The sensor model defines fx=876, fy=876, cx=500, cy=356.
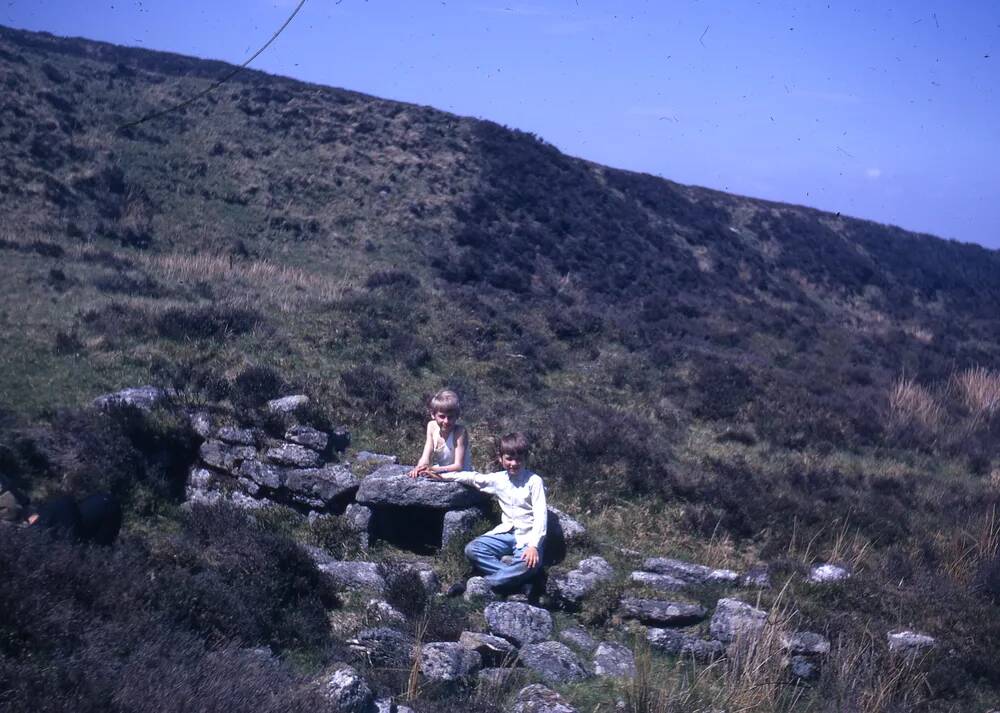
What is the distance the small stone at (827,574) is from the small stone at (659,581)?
1.23m

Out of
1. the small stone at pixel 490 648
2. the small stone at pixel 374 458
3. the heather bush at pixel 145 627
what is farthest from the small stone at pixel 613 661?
the small stone at pixel 374 458

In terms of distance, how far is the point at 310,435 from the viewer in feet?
30.9

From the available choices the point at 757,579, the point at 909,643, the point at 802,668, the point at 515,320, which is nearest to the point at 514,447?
the point at 757,579

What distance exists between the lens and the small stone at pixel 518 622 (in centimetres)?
635

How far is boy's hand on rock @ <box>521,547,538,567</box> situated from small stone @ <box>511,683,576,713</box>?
72.6 inches

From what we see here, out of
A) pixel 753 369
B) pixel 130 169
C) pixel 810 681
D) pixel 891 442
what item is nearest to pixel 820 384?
pixel 753 369

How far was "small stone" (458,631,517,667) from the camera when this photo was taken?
5.78 metres

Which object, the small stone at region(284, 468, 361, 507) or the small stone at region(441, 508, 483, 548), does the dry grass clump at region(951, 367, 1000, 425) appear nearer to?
the small stone at region(441, 508, 483, 548)

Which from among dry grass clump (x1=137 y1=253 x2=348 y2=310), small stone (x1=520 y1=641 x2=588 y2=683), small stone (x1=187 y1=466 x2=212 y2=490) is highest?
dry grass clump (x1=137 y1=253 x2=348 y2=310)

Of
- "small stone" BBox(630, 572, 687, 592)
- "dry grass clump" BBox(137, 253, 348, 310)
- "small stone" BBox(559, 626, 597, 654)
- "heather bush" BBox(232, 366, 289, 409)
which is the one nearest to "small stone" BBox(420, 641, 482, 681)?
"small stone" BBox(559, 626, 597, 654)

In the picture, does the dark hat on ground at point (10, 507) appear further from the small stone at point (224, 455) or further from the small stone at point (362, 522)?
the small stone at point (362, 522)

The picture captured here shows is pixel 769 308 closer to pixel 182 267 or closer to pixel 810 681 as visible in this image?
pixel 182 267

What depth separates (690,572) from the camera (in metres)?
7.95

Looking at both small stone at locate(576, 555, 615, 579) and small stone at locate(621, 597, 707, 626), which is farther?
small stone at locate(576, 555, 615, 579)
